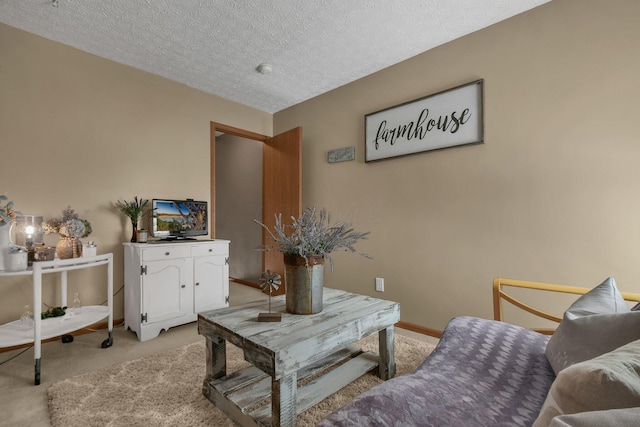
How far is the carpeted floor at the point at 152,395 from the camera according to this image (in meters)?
1.48

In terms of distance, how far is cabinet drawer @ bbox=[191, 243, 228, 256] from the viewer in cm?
289

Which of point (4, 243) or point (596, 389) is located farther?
point (4, 243)

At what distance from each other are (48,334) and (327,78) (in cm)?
323

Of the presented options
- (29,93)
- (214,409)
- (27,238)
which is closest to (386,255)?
(214,409)

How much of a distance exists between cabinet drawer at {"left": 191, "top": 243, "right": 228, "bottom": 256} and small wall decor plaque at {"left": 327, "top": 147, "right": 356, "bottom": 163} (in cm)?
157

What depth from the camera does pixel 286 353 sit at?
3.84ft

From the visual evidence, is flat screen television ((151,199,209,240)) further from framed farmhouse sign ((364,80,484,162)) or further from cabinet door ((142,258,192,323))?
framed farmhouse sign ((364,80,484,162))

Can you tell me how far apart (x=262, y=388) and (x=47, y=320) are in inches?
71.6

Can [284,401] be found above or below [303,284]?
below

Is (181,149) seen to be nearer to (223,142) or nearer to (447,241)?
(223,142)

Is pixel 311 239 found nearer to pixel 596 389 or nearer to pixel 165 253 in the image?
pixel 596 389

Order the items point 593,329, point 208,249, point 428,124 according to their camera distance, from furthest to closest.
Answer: point 208,249, point 428,124, point 593,329

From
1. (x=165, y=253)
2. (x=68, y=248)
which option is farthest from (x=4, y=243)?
(x=165, y=253)

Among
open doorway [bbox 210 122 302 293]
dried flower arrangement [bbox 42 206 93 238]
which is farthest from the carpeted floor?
open doorway [bbox 210 122 302 293]
